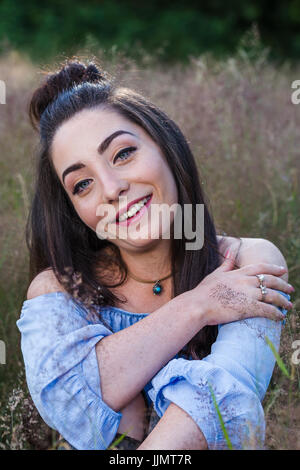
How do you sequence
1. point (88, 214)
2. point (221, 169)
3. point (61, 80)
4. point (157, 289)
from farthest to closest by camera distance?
point (221, 169) → point (61, 80) → point (157, 289) → point (88, 214)

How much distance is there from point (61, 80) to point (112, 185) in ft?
1.95

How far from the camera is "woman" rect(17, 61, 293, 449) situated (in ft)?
5.40

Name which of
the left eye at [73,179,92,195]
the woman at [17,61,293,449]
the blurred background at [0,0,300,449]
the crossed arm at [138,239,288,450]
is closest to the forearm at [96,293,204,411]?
the woman at [17,61,293,449]

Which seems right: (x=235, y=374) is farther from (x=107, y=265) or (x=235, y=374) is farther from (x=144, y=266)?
(x=107, y=265)

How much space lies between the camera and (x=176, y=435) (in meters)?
1.52

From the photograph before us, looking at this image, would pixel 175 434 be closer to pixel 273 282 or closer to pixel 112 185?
pixel 273 282

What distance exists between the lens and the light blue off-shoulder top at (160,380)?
157 centimetres

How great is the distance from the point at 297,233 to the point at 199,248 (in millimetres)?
751

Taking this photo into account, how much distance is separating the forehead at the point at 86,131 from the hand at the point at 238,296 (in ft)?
1.92

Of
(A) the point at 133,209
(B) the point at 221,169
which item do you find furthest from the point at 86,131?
(B) the point at 221,169

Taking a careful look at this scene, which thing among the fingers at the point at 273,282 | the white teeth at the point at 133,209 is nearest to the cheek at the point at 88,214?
the white teeth at the point at 133,209

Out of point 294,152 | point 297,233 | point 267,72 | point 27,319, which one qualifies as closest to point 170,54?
point 267,72

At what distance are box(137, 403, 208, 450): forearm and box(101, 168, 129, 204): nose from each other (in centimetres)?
71

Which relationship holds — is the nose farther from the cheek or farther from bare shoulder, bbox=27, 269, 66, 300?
bare shoulder, bbox=27, 269, 66, 300
